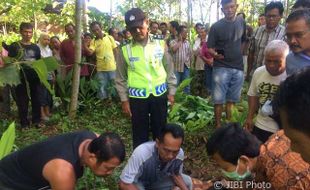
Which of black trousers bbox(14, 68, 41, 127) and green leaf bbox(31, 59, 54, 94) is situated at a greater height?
green leaf bbox(31, 59, 54, 94)

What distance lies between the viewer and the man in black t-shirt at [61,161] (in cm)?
214

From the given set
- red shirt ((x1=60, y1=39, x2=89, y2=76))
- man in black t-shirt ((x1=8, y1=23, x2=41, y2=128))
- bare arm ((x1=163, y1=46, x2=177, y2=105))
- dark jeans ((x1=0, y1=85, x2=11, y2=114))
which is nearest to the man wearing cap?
bare arm ((x1=163, y1=46, x2=177, y2=105))

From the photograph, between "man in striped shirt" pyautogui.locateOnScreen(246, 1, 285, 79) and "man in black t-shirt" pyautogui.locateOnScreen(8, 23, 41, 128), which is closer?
"man in striped shirt" pyautogui.locateOnScreen(246, 1, 285, 79)

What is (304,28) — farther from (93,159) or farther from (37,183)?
(37,183)

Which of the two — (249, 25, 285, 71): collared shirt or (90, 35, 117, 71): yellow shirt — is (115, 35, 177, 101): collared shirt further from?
(90, 35, 117, 71): yellow shirt

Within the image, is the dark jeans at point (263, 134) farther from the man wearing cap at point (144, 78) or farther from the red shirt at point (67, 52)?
the red shirt at point (67, 52)

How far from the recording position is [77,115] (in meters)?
5.81

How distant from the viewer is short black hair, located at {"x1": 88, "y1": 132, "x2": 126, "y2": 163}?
7.13 ft

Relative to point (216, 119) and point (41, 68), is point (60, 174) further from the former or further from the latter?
point (216, 119)

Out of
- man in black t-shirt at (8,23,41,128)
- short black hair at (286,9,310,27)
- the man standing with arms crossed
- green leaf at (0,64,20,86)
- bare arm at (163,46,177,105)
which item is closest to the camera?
short black hair at (286,9,310,27)

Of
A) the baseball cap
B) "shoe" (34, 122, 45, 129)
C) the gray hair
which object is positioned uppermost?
the baseball cap

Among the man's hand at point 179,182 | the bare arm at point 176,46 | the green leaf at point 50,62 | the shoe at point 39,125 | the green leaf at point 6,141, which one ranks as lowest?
the man's hand at point 179,182

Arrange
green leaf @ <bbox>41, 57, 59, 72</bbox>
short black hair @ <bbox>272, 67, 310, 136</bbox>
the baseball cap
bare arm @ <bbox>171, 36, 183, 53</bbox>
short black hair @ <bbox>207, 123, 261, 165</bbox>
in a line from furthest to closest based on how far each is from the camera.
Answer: bare arm @ <bbox>171, 36, 183, 53</bbox> < green leaf @ <bbox>41, 57, 59, 72</bbox> < the baseball cap < short black hair @ <bbox>207, 123, 261, 165</bbox> < short black hair @ <bbox>272, 67, 310, 136</bbox>

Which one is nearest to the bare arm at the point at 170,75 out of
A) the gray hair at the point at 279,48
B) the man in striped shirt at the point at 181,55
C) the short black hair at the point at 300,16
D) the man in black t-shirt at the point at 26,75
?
the gray hair at the point at 279,48
